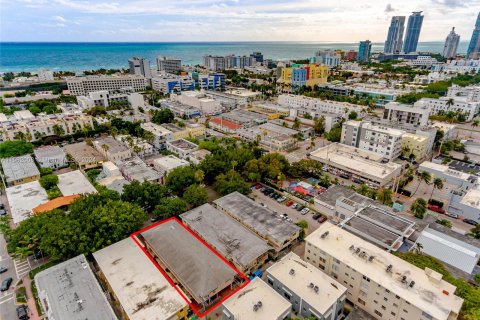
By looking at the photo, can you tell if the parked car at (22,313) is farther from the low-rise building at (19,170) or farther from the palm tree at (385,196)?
the palm tree at (385,196)

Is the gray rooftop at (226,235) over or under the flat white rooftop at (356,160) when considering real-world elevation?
under

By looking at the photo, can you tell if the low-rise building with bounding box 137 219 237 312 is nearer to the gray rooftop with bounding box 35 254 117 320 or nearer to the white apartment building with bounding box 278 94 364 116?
the gray rooftop with bounding box 35 254 117 320

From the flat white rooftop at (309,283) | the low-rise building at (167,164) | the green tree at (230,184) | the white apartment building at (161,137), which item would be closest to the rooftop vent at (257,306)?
the flat white rooftop at (309,283)

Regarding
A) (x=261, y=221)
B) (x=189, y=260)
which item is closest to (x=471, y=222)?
(x=261, y=221)

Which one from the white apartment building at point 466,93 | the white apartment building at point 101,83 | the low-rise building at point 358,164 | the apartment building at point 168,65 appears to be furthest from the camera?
the apartment building at point 168,65

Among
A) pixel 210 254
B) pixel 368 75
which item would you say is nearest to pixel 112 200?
pixel 210 254
